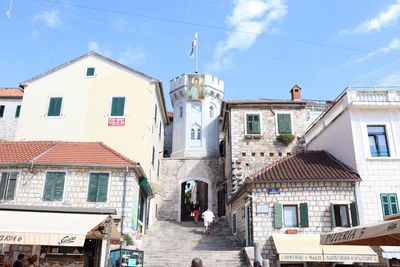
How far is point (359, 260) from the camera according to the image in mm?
14859

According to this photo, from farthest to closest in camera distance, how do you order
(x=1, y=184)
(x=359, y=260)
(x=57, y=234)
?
(x=1, y=184)
(x=359, y=260)
(x=57, y=234)

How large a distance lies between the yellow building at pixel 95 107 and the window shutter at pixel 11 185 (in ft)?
15.8

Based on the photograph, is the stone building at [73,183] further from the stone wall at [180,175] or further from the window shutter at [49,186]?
the stone wall at [180,175]

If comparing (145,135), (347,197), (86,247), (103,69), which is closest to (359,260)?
(347,197)

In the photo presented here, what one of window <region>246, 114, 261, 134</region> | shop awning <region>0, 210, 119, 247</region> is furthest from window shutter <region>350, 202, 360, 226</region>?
shop awning <region>0, 210, 119, 247</region>

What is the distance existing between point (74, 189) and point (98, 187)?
116 cm

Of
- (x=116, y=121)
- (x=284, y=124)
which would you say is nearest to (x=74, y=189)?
(x=116, y=121)

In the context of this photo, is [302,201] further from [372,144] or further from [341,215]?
[372,144]

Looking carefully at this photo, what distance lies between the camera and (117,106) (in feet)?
74.7

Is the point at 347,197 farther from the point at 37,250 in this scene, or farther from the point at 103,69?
the point at 103,69

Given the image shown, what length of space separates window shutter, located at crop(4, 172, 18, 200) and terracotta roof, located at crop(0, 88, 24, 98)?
1789cm

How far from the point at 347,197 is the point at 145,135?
38.4 ft

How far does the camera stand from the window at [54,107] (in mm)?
23016

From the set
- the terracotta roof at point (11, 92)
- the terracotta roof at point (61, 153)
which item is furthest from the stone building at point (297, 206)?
the terracotta roof at point (11, 92)
